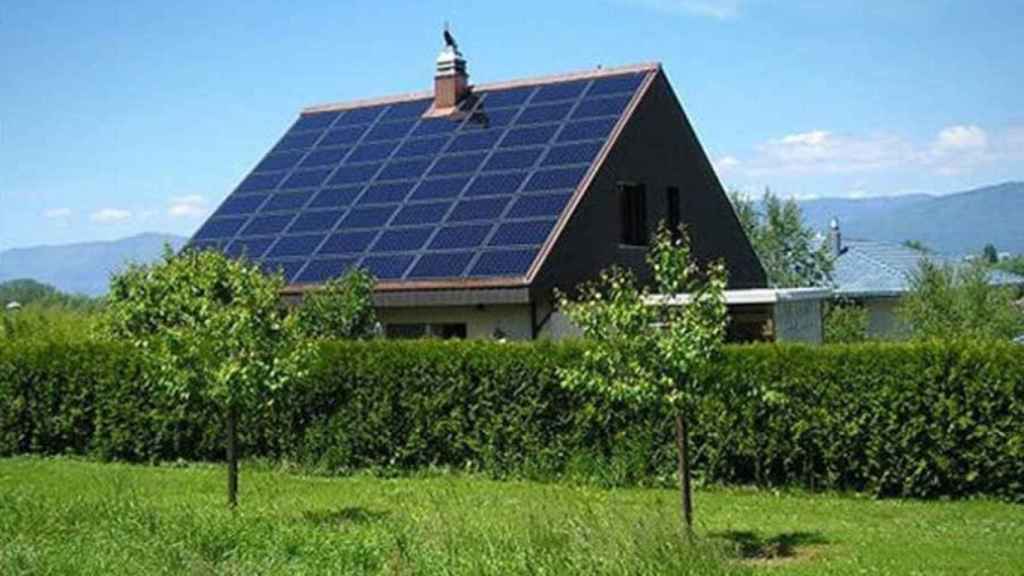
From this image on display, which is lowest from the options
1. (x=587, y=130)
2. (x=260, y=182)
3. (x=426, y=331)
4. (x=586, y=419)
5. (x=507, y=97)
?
(x=586, y=419)

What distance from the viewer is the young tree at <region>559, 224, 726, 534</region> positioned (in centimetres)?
1251

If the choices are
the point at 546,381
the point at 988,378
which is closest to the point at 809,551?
the point at 988,378

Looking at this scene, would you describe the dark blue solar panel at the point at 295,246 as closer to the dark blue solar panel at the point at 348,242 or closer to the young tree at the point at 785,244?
the dark blue solar panel at the point at 348,242

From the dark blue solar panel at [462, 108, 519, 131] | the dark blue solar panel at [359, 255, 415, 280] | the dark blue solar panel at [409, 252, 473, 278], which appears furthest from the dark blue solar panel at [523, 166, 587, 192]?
the dark blue solar panel at [462, 108, 519, 131]

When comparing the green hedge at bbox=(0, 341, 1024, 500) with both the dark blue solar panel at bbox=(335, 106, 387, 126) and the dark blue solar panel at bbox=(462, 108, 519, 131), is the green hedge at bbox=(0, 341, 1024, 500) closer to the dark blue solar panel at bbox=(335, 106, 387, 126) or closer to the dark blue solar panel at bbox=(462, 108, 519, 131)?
the dark blue solar panel at bbox=(462, 108, 519, 131)

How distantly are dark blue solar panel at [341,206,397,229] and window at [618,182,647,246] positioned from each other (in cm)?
489

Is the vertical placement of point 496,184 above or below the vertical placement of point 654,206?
above

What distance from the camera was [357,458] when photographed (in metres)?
19.1

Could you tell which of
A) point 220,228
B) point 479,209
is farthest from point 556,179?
point 220,228

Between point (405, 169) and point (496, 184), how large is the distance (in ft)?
10.7

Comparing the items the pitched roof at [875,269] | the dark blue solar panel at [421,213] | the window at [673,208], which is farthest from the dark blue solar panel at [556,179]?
the pitched roof at [875,269]

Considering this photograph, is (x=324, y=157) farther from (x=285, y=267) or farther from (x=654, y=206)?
(x=654, y=206)

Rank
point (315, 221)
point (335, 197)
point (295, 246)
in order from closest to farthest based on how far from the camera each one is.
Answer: point (295, 246) → point (315, 221) → point (335, 197)

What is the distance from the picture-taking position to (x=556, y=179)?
24.2 m
